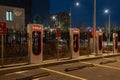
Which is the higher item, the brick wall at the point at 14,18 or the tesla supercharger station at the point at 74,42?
the brick wall at the point at 14,18

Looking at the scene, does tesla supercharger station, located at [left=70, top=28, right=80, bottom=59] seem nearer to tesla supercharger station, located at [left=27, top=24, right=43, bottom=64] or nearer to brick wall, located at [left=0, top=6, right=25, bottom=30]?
tesla supercharger station, located at [left=27, top=24, right=43, bottom=64]

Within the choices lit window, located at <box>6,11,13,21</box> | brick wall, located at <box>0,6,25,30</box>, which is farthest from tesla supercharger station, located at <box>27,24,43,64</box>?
lit window, located at <box>6,11,13,21</box>

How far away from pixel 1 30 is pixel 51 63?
3234 millimetres

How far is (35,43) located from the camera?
1322 cm

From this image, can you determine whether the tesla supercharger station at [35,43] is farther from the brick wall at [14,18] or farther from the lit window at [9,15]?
the lit window at [9,15]

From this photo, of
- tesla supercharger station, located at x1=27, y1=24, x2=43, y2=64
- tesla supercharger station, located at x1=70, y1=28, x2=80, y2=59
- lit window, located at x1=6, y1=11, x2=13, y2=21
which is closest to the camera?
tesla supercharger station, located at x1=27, y1=24, x2=43, y2=64

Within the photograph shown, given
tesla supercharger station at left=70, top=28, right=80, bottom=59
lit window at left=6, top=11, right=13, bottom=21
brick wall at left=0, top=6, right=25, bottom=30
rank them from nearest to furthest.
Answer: tesla supercharger station at left=70, top=28, right=80, bottom=59 < brick wall at left=0, top=6, right=25, bottom=30 < lit window at left=6, top=11, right=13, bottom=21

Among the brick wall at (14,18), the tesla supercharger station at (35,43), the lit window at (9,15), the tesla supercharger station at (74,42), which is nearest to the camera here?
the tesla supercharger station at (35,43)

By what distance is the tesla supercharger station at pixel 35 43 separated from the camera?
12.7m

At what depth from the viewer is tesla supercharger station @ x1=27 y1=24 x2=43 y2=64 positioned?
12695 millimetres

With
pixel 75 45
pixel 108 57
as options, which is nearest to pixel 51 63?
pixel 75 45

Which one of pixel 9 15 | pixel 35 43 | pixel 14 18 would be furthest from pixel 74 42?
pixel 9 15

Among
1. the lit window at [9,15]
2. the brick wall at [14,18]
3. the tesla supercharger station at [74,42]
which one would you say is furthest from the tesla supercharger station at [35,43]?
the lit window at [9,15]

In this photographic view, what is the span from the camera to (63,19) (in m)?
83.7
